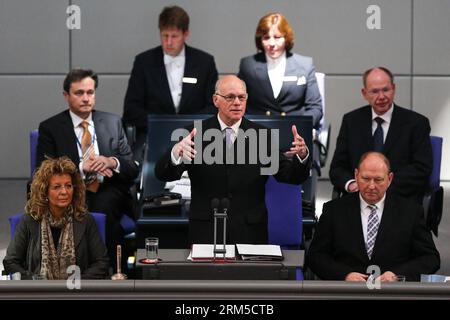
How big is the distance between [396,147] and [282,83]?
3.82 ft

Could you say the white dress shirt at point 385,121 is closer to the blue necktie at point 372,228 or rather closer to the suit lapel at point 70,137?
the blue necktie at point 372,228

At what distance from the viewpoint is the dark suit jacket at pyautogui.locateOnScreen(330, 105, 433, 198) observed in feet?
18.1

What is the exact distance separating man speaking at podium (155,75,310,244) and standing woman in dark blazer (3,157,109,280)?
0.38 metres

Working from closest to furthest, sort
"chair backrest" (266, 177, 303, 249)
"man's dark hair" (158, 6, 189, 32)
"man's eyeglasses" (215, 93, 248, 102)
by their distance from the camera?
"man's eyeglasses" (215, 93, 248, 102) → "chair backrest" (266, 177, 303, 249) → "man's dark hair" (158, 6, 189, 32)

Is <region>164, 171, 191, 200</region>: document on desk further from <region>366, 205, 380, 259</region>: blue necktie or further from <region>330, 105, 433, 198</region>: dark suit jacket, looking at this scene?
<region>366, 205, 380, 259</region>: blue necktie

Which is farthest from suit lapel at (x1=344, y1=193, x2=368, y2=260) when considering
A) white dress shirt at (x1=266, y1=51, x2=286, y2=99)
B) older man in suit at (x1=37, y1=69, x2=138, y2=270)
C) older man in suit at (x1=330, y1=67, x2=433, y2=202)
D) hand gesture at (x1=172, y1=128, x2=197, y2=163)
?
white dress shirt at (x1=266, y1=51, x2=286, y2=99)

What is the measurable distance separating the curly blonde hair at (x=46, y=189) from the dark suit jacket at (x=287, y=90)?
2110 mm

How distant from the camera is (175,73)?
6.63 metres

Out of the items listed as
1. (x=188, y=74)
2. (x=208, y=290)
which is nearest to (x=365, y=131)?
(x=188, y=74)

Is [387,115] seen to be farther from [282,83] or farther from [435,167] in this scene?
[282,83]

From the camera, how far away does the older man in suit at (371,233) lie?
4.43 m
